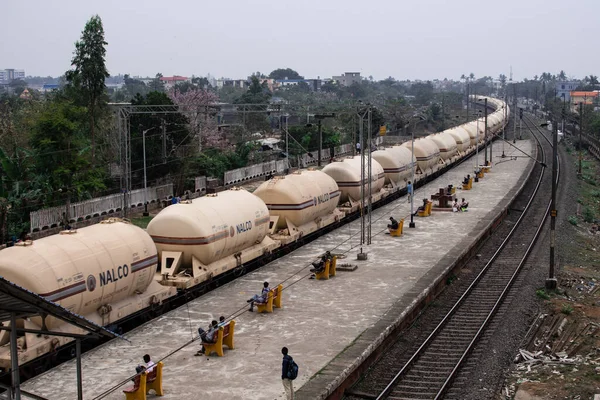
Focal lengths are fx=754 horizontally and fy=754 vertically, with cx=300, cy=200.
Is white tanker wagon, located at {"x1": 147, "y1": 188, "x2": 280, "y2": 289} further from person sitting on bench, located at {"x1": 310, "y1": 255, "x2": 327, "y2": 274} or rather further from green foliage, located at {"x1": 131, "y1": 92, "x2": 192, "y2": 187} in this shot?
green foliage, located at {"x1": 131, "y1": 92, "x2": 192, "y2": 187}

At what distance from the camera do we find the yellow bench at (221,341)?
55.1 feet

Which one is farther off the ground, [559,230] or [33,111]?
[33,111]

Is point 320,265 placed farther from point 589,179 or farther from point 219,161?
point 589,179

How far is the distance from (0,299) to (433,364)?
11.4m

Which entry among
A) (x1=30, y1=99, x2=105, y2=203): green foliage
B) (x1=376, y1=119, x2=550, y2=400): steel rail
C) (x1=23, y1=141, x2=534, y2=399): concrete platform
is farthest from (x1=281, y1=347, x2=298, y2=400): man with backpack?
(x1=30, y1=99, x2=105, y2=203): green foliage

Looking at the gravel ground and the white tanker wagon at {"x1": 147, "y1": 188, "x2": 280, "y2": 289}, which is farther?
the white tanker wagon at {"x1": 147, "y1": 188, "x2": 280, "y2": 289}

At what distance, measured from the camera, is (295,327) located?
18969 millimetres

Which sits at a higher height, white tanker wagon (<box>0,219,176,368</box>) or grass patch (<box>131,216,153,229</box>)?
white tanker wagon (<box>0,219,176,368</box>)

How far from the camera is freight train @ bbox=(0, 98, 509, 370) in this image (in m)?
15.7

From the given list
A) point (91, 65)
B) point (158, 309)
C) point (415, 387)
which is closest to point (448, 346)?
point (415, 387)

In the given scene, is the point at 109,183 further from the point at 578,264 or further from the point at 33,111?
the point at 578,264

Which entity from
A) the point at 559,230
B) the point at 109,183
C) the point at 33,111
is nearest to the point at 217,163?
the point at 109,183

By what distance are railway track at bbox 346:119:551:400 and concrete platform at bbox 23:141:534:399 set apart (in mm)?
676

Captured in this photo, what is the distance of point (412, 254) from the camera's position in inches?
1100
